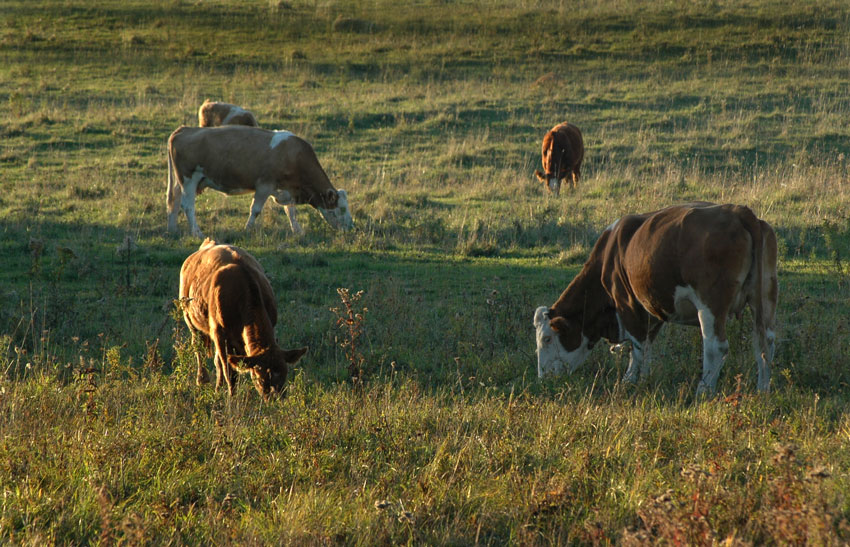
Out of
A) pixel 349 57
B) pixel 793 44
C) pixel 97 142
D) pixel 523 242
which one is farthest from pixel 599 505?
pixel 793 44

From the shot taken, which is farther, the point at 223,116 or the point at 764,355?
the point at 223,116

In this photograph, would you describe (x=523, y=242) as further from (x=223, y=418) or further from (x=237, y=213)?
(x=223, y=418)

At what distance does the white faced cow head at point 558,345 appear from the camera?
7.87 m

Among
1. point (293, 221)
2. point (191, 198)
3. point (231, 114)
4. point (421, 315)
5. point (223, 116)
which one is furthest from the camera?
point (223, 116)

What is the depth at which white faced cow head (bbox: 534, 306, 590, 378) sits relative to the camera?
310 inches

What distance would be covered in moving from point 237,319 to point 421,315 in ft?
9.38

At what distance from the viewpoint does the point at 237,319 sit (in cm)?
704

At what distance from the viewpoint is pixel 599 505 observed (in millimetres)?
4766

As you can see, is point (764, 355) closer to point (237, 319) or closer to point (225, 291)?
point (237, 319)

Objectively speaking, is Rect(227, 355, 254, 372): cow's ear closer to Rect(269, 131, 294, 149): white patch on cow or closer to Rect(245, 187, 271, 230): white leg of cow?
Rect(245, 187, 271, 230): white leg of cow

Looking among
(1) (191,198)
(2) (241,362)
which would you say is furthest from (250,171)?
(2) (241,362)

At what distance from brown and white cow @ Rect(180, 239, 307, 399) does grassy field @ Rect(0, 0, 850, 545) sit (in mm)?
269

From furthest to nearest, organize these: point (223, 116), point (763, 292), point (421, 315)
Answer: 1. point (223, 116)
2. point (421, 315)
3. point (763, 292)

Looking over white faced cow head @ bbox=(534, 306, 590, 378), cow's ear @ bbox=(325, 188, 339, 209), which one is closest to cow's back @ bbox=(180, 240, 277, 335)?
white faced cow head @ bbox=(534, 306, 590, 378)
